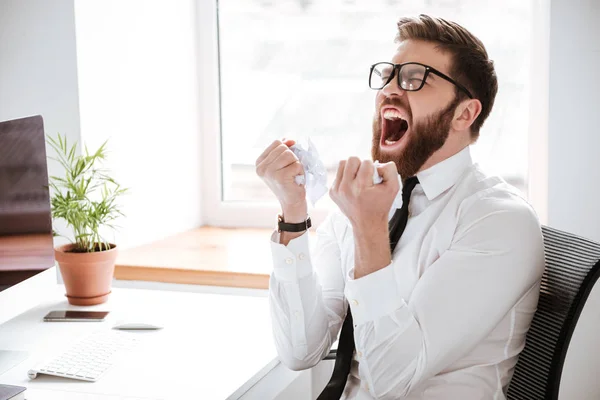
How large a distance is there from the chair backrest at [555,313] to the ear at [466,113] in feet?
1.03

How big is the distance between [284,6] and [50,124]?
0.99 meters

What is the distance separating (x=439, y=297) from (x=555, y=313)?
8.5 inches

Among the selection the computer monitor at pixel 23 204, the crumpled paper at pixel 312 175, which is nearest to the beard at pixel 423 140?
the crumpled paper at pixel 312 175

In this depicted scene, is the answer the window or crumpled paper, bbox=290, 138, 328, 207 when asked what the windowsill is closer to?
the window

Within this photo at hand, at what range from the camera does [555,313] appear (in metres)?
1.39

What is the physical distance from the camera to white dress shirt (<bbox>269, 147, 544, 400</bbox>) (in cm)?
142

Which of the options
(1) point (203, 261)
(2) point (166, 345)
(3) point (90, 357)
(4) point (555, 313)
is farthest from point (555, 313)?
(1) point (203, 261)

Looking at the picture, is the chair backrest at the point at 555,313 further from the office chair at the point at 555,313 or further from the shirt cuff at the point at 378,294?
the shirt cuff at the point at 378,294

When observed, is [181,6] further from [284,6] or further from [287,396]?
[287,396]

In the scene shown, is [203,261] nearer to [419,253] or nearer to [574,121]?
[419,253]

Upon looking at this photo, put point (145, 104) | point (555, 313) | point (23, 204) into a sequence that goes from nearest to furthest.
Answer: point (555, 313) < point (23, 204) < point (145, 104)

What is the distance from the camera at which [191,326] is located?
6.17 feet

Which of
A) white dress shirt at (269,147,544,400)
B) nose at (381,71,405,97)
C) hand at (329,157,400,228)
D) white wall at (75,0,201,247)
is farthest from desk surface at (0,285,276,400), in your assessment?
nose at (381,71,405,97)

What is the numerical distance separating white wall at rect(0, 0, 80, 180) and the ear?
1.30 meters
